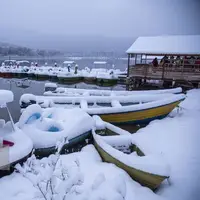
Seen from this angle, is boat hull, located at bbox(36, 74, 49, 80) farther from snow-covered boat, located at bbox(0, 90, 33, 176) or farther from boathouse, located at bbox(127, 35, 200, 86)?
snow-covered boat, located at bbox(0, 90, 33, 176)

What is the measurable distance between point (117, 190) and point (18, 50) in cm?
9173

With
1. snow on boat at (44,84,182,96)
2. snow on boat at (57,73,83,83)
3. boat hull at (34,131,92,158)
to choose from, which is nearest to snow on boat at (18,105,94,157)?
boat hull at (34,131,92,158)

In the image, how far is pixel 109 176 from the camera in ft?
16.4

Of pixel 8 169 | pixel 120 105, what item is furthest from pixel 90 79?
pixel 8 169

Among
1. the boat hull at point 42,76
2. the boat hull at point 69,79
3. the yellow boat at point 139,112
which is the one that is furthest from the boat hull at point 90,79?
the yellow boat at point 139,112

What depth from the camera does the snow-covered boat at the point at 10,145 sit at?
496cm

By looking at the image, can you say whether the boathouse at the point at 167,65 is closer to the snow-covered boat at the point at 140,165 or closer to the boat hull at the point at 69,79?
the boat hull at the point at 69,79

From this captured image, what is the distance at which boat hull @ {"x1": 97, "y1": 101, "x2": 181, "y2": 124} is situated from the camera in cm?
943

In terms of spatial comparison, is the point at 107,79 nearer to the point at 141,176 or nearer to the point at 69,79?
the point at 69,79

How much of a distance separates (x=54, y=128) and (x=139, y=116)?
167 inches

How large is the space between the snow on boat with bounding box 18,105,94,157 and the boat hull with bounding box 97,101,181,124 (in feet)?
6.32

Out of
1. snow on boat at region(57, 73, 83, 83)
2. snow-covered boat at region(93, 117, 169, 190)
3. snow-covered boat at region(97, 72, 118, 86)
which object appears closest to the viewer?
snow-covered boat at region(93, 117, 169, 190)

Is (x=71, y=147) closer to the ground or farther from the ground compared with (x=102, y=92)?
closer to the ground

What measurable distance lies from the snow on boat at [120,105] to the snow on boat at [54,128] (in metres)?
1.66
